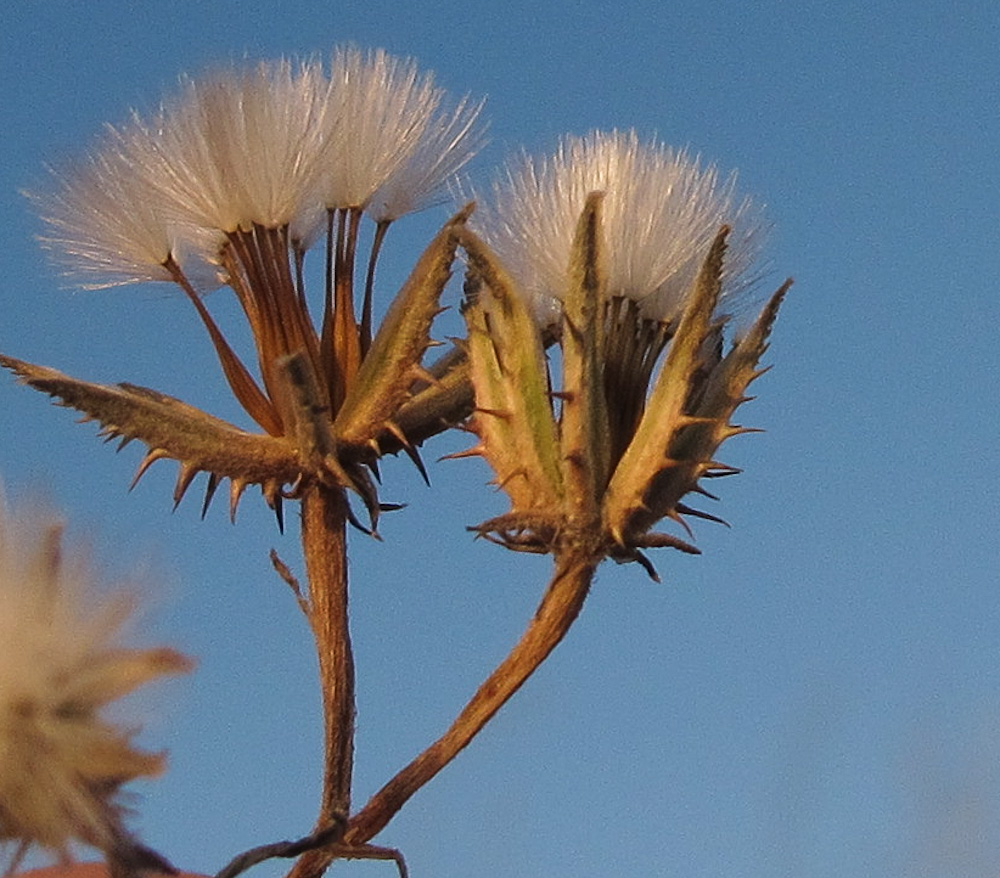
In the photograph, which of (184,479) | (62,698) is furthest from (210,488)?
(62,698)

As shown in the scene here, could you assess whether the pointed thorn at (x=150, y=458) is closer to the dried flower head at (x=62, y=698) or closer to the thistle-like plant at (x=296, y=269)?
the thistle-like plant at (x=296, y=269)

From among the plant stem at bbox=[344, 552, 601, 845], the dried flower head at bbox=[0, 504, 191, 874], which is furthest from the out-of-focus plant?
the dried flower head at bbox=[0, 504, 191, 874]

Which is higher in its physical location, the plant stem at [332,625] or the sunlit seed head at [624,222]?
the sunlit seed head at [624,222]

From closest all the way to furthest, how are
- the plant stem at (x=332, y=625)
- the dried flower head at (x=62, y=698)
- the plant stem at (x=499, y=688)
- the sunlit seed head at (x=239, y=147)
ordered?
the dried flower head at (x=62, y=698), the plant stem at (x=499, y=688), the plant stem at (x=332, y=625), the sunlit seed head at (x=239, y=147)

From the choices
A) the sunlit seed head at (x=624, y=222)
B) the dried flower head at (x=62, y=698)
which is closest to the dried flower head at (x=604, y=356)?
the sunlit seed head at (x=624, y=222)

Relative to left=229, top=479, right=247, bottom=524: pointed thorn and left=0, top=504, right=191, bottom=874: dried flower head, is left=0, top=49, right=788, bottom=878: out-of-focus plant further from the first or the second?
left=0, top=504, right=191, bottom=874: dried flower head

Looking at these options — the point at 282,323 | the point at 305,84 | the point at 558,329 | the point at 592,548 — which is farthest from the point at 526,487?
the point at 305,84

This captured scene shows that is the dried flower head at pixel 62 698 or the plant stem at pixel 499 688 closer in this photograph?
the dried flower head at pixel 62 698

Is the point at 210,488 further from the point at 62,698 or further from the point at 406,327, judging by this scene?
the point at 62,698
